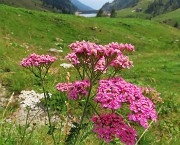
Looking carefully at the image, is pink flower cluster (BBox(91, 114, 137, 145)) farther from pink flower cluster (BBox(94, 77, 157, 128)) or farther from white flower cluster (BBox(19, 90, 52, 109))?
white flower cluster (BBox(19, 90, 52, 109))

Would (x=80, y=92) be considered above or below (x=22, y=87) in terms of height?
above

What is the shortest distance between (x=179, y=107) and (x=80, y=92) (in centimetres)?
1025

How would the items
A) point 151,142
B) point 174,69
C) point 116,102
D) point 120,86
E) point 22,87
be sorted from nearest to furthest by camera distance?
point 116,102 < point 120,86 < point 151,142 < point 22,87 < point 174,69

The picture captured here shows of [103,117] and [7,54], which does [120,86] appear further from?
[7,54]

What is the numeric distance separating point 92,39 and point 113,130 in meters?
35.5

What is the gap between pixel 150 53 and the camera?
41594mm

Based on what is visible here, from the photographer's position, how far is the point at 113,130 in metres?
4.78

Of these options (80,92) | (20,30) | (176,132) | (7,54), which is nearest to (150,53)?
(20,30)

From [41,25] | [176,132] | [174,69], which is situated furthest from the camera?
[41,25]

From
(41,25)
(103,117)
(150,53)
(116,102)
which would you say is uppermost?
(116,102)

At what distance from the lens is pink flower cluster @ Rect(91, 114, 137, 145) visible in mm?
4777

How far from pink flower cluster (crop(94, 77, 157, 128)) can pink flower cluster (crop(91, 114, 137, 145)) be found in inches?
12.4

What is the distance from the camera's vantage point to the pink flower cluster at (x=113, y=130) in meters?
4.78

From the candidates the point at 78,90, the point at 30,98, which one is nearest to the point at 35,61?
the point at 78,90
